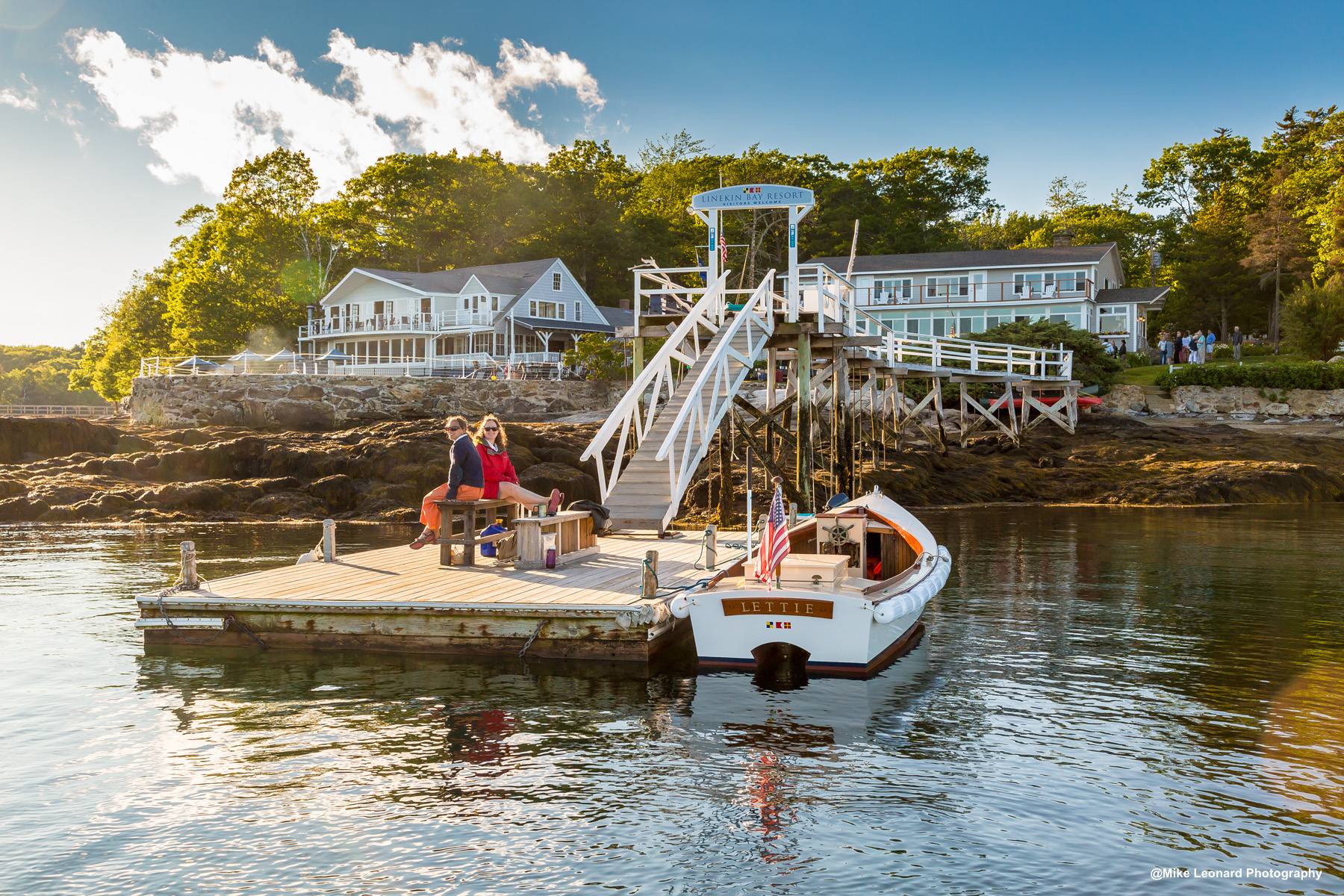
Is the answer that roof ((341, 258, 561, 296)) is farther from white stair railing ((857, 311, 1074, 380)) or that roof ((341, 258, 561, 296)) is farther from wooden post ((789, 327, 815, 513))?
wooden post ((789, 327, 815, 513))

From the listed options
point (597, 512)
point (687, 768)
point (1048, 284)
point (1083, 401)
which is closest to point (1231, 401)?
point (1083, 401)

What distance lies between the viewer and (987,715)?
31.6ft

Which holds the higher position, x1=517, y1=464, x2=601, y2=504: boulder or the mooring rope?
x1=517, y1=464, x2=601, y2=504: boulder

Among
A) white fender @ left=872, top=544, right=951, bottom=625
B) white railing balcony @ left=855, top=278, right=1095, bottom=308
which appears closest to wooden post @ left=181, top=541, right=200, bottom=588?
white fender @ left=872, top=544, right=951, bottom=625

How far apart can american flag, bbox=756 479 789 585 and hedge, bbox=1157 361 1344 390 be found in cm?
4121

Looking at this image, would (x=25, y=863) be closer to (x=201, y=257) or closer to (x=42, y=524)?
(x=42, y=524)

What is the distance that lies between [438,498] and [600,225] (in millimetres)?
65360

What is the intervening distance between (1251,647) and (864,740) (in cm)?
618

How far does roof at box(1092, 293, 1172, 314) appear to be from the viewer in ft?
194

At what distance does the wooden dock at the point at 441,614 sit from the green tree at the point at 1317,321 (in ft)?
151

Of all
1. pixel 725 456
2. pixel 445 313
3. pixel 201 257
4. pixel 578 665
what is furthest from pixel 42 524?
pixel 201 257

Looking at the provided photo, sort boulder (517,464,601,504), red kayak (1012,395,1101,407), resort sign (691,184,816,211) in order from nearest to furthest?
resort sign (691,184,816,211) → boulder (517,464,601,504) → red kayak (1012,395,1101,407)

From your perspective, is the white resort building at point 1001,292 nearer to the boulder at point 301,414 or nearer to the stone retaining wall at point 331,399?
the stone retaining wall at point 331,399

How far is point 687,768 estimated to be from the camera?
8289mm
